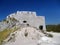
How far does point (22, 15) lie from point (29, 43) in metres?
13.3

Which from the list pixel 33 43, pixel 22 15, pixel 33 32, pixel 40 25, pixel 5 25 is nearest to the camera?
pixel 33 43

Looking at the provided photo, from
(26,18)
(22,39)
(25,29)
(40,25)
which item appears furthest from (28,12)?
(22,39)

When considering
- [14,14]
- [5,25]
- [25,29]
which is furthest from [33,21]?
[25,29]

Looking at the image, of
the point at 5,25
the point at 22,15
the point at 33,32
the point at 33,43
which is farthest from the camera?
the point at 22,15

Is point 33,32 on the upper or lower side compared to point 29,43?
upper

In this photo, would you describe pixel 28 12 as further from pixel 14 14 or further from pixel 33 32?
pixel 33 32

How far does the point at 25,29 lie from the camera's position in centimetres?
1970

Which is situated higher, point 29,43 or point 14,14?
point 14,14

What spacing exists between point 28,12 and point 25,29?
10.2 meters

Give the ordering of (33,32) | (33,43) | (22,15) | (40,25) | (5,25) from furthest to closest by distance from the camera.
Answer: (40,25), (22,15), (5,25), (33,32), (33,43)

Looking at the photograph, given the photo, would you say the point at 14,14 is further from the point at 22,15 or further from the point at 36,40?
the point at 36,40

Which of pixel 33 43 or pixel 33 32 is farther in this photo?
pixel 33 32

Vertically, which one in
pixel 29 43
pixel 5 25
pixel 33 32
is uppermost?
pixel 5 25

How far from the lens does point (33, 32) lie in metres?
19.4
